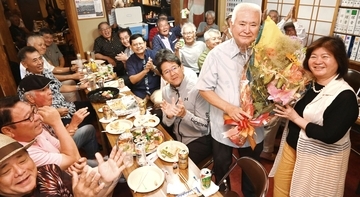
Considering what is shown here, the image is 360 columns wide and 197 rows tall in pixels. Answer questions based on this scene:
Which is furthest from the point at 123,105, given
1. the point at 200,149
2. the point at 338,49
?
the point at 338,49

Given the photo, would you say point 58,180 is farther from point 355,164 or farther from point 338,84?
point 355,164

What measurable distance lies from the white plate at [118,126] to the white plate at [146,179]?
60cm

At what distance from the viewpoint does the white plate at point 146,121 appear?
7.09ft

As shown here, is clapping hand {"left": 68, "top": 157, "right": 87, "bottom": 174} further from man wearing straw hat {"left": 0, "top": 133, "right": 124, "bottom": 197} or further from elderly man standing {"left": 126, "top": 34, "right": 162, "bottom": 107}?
elderly man standing {"left": 126, "top": 34, "right": 162, "bottom": 107}

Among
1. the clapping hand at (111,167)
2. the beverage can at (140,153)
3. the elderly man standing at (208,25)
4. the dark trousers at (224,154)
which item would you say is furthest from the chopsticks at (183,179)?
the elderly man standing at (208,25)

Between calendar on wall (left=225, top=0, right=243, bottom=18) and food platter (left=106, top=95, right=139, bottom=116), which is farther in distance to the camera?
calendar on wall (left=225, top=0, right=243, bottom=18)

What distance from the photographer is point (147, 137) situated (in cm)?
191

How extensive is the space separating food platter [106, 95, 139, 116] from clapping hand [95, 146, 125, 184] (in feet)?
3.32

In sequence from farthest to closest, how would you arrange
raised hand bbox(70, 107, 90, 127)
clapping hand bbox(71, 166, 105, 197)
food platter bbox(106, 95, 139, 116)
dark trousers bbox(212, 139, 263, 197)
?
food platter bbox(106, 95, 139, 116) < raised hand bbox(70, 107, 90, 127) < dark trousers bbox(212, 139, 263, 197) < clapping hand bbox(71, 166, 105, 197)

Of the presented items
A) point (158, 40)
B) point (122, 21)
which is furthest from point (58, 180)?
point (122, 21)

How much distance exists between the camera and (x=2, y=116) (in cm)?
147

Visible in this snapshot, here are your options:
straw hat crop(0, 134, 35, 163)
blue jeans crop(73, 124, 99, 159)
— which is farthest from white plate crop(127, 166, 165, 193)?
blue jeans crop(73, 124, 99, 159)

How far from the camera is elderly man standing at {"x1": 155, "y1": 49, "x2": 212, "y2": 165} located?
2.09m

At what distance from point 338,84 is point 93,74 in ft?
10.1
